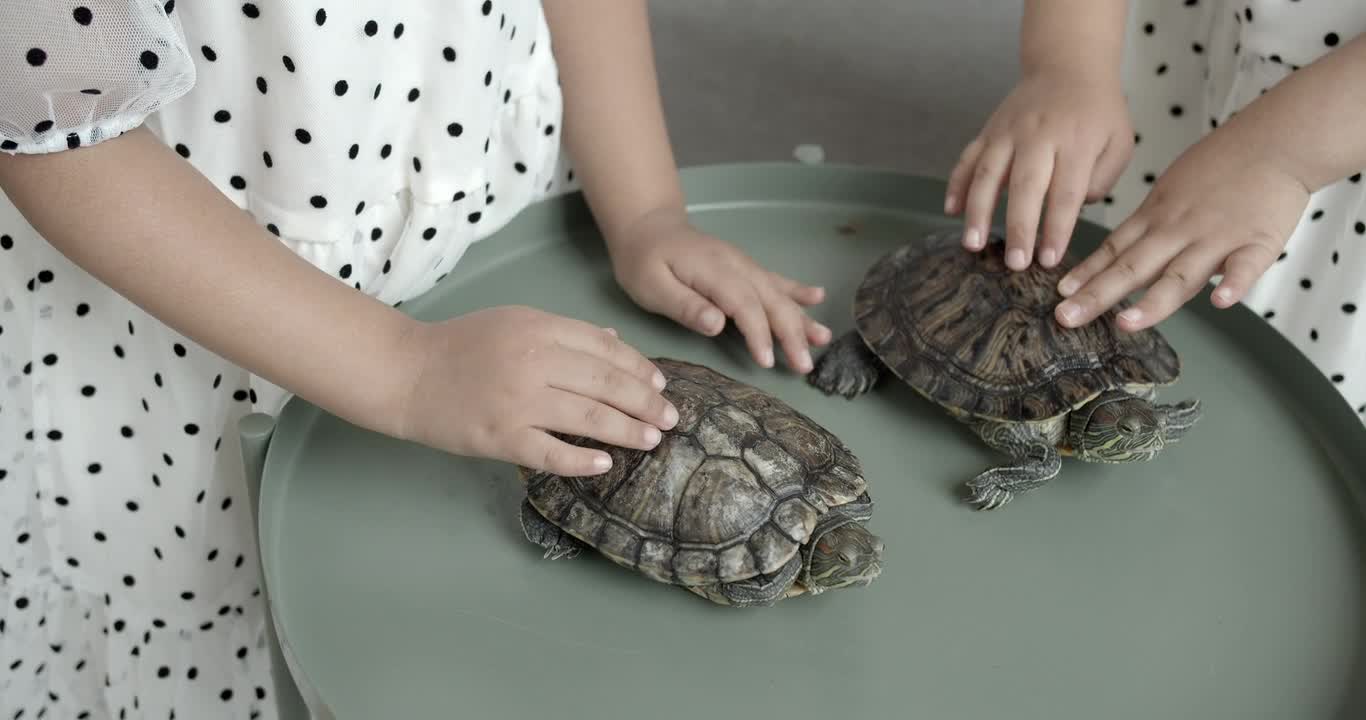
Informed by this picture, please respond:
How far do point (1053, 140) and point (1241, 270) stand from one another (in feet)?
0.45

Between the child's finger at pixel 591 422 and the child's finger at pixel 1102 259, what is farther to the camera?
the child's finger at pixel 1102 259

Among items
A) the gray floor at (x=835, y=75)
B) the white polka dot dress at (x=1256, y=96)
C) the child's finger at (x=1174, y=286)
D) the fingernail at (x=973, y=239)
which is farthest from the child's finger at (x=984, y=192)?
the gray floor at (x=835, y=75)

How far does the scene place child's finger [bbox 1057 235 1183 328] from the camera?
25.4 inches

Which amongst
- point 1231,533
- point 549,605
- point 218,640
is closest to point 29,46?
point 549,605

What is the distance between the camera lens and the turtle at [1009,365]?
601 millimetres

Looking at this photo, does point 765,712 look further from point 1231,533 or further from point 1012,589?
point 1231,533

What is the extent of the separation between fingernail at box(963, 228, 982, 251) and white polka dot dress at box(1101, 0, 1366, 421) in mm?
276

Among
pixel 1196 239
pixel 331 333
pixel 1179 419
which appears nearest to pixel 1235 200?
pixel 1196 239

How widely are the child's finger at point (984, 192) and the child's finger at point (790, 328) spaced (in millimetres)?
119

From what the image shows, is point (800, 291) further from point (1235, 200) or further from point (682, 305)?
point (1235, 200)

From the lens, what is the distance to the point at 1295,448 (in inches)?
24.8

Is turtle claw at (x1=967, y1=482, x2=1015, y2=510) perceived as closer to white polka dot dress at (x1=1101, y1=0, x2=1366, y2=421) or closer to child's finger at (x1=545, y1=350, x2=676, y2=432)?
child's finger at (x1=545, y1=350, x2=676, y2=432)

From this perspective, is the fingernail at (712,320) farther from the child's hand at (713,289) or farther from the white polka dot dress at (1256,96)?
the white polka dot dress at (1256,96)

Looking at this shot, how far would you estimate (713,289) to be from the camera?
0.68 m
